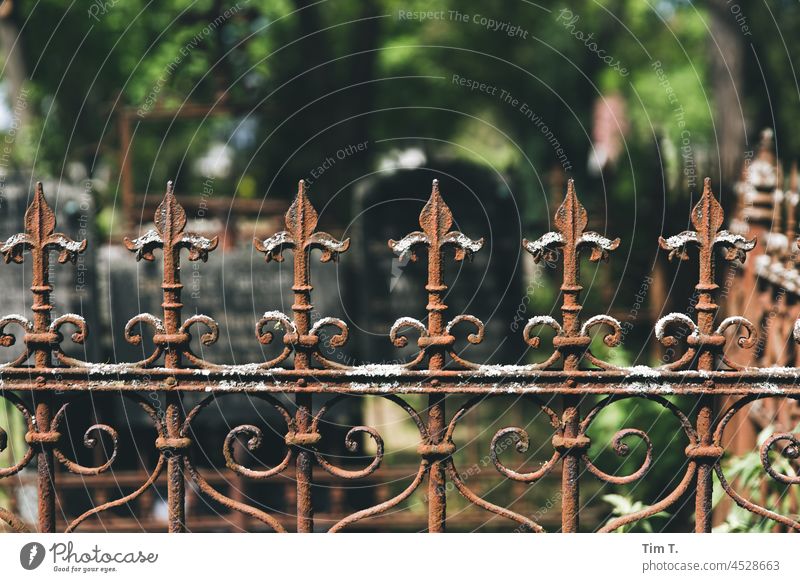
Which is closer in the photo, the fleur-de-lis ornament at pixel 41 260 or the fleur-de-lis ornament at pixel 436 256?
the fleur-de-lis ornament at pixel 436 256

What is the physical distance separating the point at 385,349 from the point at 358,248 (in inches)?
37.2

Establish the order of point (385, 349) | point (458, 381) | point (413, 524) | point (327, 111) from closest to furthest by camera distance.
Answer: point (458, 381) < point (413, 524) < point (385, 349) < point (327, 111)

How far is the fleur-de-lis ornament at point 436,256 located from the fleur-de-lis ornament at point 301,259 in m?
0.19

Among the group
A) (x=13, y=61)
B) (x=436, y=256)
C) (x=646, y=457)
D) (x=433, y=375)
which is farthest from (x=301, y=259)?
(x=13, y=61)

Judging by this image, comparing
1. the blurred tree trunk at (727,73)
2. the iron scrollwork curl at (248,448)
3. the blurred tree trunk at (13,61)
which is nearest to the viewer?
the iron scrollwork curl at (248,448)

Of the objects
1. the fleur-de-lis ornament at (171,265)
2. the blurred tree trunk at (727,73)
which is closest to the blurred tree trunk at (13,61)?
the blurred tree trunk at (727,73)

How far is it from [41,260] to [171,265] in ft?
1.33

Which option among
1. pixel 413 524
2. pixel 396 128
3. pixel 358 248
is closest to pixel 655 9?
pixel 396 128

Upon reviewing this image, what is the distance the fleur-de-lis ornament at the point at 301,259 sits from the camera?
254 cm

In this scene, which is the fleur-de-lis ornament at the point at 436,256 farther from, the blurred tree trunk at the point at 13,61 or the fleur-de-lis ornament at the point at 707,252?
the blurred tree trunk at the point at 13,61

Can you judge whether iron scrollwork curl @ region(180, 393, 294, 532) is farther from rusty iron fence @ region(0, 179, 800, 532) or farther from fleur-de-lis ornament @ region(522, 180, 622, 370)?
fleur-de-lis ornament @ region(522, 180, 622, 370)

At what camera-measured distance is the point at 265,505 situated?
700 centimetres
